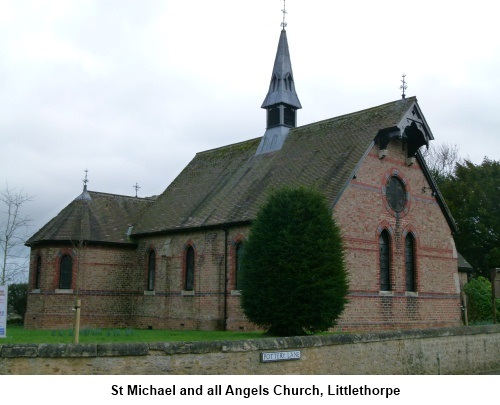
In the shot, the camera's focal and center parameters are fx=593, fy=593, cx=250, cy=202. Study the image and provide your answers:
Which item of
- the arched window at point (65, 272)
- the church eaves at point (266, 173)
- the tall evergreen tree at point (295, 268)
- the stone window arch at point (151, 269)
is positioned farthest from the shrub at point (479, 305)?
the arched window at point (65, 272)

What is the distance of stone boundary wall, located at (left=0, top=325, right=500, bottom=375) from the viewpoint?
10.9m

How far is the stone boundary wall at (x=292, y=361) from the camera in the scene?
10883mm

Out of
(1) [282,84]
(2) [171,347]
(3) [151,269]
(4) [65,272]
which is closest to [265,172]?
(1) [282,84]

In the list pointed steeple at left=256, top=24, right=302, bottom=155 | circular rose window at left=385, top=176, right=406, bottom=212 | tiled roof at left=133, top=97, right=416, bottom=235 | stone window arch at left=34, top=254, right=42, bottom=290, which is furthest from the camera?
pointed steeple at left=256, top=24, right=302, bottom=155

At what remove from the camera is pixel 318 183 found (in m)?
23.9

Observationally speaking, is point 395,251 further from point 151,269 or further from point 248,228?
point 151,269

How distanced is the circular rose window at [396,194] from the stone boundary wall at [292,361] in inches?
324

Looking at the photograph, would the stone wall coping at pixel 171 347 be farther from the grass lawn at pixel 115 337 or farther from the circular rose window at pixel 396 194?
the circular rose window at pixel 396 194

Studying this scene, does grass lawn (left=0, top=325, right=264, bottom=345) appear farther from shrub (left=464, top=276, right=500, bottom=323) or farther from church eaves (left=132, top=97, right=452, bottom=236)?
shrub (left=464, top=276, right=500, bottom=323)

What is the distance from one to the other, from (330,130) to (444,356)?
13.9 metres

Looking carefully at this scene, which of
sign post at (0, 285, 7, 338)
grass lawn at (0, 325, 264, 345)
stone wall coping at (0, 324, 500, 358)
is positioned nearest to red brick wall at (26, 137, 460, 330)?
grass lawn at (0, 325, 264, 345)

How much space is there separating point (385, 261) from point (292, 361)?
1287 centimetres

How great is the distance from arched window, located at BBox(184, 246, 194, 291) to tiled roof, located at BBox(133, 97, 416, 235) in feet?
4.13

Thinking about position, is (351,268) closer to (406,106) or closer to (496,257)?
(406,106)
